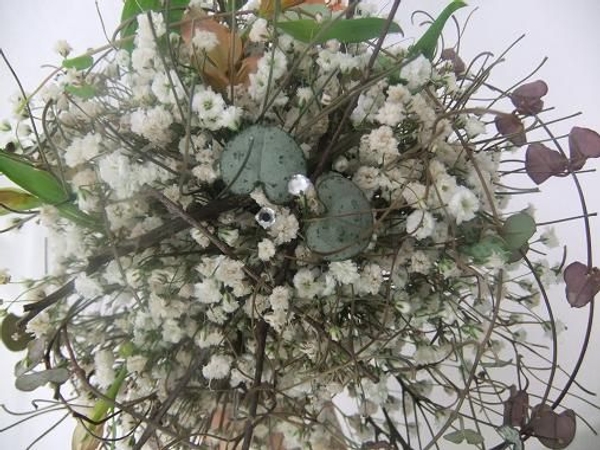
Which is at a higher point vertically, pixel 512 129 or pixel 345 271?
pixel 512 129

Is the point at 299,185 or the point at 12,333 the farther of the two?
the point at 12,333

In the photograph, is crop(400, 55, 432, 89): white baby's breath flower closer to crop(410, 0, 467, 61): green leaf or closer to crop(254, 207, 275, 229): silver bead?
crop(410, 0, 467, 61): green leaf

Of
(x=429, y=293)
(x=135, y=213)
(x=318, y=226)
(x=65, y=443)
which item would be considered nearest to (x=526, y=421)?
(x=429, y=293)

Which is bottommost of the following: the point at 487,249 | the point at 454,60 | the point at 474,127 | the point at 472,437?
the point at 472,437

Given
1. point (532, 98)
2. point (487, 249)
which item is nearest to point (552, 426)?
point (487, 249)

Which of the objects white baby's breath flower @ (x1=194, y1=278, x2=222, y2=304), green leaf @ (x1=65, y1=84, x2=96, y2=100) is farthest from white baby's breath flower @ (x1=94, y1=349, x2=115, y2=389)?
green leaf @ (x1=65, y1=84, x2=96, y2=100)

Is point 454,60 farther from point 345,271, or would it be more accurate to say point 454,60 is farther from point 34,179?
point 34,179
